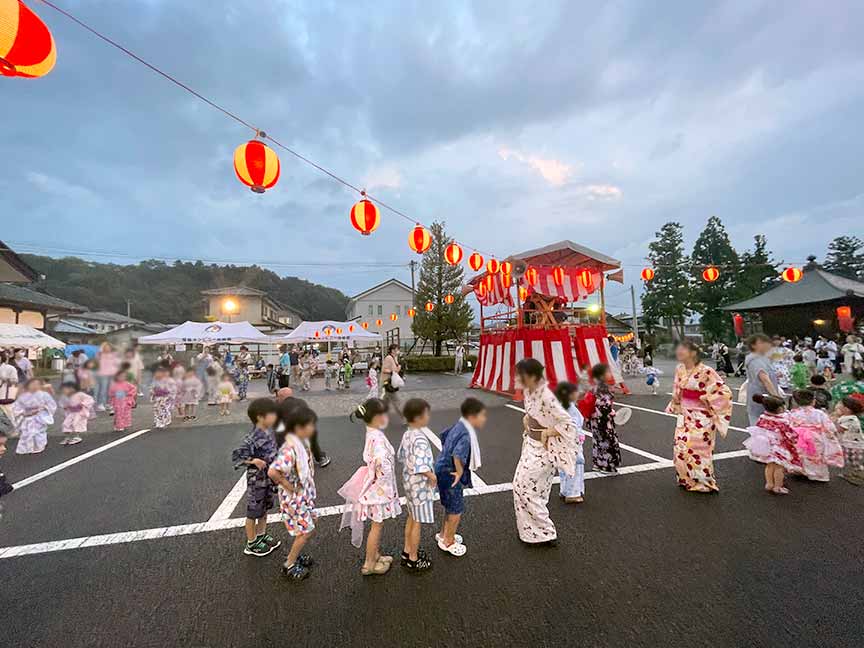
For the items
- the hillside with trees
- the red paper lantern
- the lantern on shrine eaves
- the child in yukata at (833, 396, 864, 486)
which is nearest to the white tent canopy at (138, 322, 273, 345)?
the hillside with trees

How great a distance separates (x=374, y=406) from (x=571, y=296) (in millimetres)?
2573

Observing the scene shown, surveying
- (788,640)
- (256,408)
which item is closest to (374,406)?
(256,408)

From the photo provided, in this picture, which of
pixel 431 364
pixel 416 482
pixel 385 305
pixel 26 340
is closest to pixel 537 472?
pixel 416 482

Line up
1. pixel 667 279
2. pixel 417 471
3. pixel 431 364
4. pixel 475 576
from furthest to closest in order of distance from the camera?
pixel 431 364 → pixel 667 279 → pixel 475 576 → pixel 417 471

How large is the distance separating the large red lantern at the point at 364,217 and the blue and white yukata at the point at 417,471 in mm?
5294

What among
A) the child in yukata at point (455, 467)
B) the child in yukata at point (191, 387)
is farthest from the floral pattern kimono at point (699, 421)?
the child in yukata at point (191, 387)

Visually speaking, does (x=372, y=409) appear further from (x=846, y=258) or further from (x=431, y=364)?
(x=846, y=258)

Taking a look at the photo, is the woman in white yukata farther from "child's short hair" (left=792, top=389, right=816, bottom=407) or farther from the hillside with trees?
"child's short hair" (left=792, top=389, right=816, bottom=407)

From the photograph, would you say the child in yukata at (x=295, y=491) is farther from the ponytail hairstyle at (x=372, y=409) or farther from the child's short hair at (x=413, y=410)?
the child's short hair at (x=413, y=410)

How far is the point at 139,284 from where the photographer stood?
2740mm

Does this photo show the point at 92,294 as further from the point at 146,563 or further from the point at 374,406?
the point at 146,563

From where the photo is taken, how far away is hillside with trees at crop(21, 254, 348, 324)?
2555mm

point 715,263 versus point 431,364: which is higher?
point 715,263

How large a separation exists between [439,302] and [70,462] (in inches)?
856
